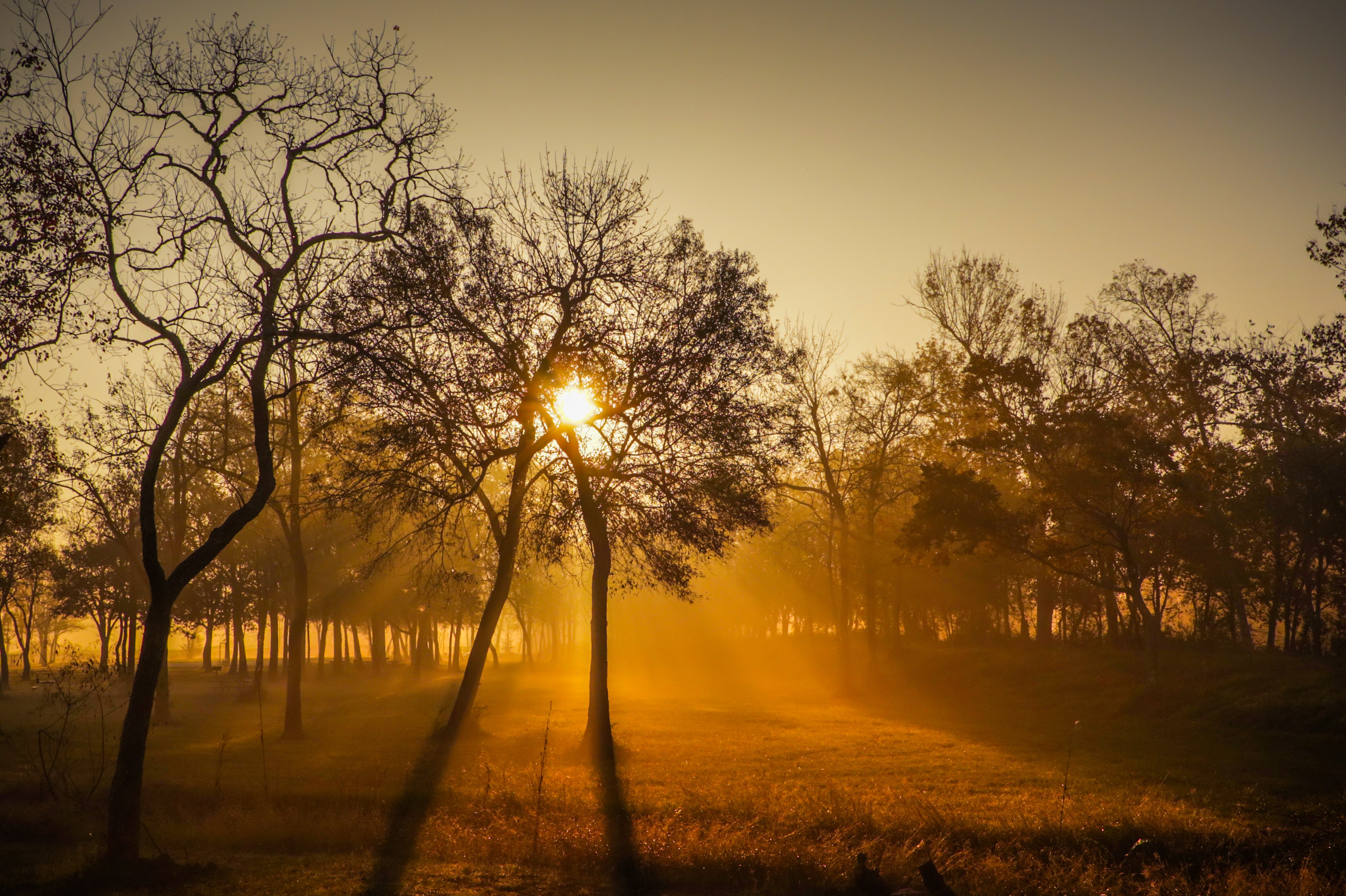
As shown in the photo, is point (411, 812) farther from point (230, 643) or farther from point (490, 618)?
point (230, 643)

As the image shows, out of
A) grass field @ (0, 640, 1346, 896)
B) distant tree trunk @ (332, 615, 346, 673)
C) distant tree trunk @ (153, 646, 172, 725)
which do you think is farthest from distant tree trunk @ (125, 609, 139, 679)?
distant tree trunk @ (332, 615, 346, 673)

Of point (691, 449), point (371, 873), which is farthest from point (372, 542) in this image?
point (371, 873)

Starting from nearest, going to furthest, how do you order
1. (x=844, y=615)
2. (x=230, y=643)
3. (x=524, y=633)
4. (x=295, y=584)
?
(x=295, y=584)
(x=844, y=615)
(x=524, y=633)
(x=230, y=643)

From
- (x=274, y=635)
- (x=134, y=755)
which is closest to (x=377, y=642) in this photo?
(x=274, y=635)

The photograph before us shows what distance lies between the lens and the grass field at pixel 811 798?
11.0 metres

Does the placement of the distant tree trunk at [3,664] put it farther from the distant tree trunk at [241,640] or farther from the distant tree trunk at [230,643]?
the distant tree trunk at [241,640]

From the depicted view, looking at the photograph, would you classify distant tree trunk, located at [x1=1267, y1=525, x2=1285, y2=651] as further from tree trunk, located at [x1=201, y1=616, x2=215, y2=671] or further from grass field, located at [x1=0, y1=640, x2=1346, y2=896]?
tree trunk, located at [x1=201, y1=616, x2=215, y2=671]

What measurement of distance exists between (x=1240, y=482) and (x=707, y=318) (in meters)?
30.2

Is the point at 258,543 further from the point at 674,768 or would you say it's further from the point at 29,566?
the point at 674,768

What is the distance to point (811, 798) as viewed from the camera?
14.9m

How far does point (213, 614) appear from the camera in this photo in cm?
5016

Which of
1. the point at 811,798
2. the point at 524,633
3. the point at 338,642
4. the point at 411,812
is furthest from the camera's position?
the point at 524,633

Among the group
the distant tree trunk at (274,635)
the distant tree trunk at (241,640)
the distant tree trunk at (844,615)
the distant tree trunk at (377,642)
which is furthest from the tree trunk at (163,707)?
the distant tree trunk at (844,615)

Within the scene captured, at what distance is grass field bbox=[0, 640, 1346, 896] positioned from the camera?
10984mm
